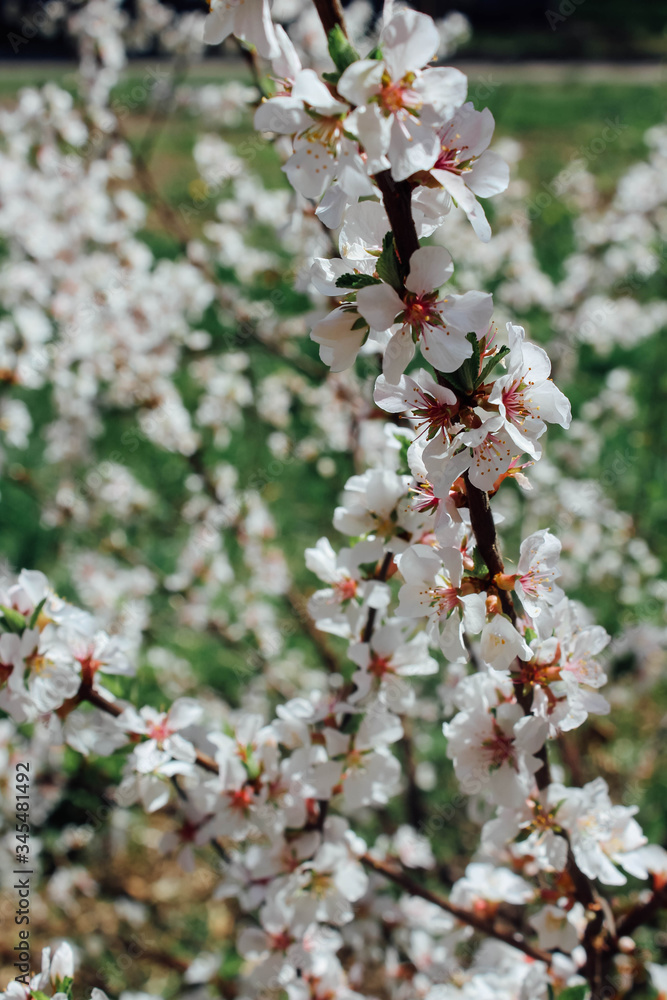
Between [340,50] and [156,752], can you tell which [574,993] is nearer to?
[156,752]

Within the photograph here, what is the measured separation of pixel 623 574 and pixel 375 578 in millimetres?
2321

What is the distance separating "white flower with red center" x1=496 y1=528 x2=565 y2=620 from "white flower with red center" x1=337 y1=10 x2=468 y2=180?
1.58 feet

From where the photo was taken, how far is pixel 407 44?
0.80 m

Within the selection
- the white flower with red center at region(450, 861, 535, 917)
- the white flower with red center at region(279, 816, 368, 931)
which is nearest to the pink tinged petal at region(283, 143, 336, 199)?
the white flower with red center at region(279, 816, 368, 931)

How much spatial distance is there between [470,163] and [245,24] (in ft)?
0.98

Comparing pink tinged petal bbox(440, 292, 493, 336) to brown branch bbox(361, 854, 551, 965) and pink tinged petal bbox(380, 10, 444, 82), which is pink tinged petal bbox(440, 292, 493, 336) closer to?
pink tinged petal bbox(380, 10, 444, 82)

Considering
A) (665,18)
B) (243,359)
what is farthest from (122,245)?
(665,18)

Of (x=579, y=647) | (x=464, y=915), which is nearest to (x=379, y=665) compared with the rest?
(x=579, y=647)

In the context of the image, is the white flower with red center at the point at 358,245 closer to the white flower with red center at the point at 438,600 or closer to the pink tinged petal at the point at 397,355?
the pink tinged petal at the point at 397,355

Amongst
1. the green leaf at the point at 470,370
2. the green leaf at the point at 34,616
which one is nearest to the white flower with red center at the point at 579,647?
the green leaf at the point at 470,370

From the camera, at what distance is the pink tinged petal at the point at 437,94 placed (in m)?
0.81

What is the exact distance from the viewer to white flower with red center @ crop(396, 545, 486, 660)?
986mm

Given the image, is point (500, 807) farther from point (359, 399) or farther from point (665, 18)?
point (665, 18)

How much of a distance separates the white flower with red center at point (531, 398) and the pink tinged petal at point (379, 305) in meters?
0.14
